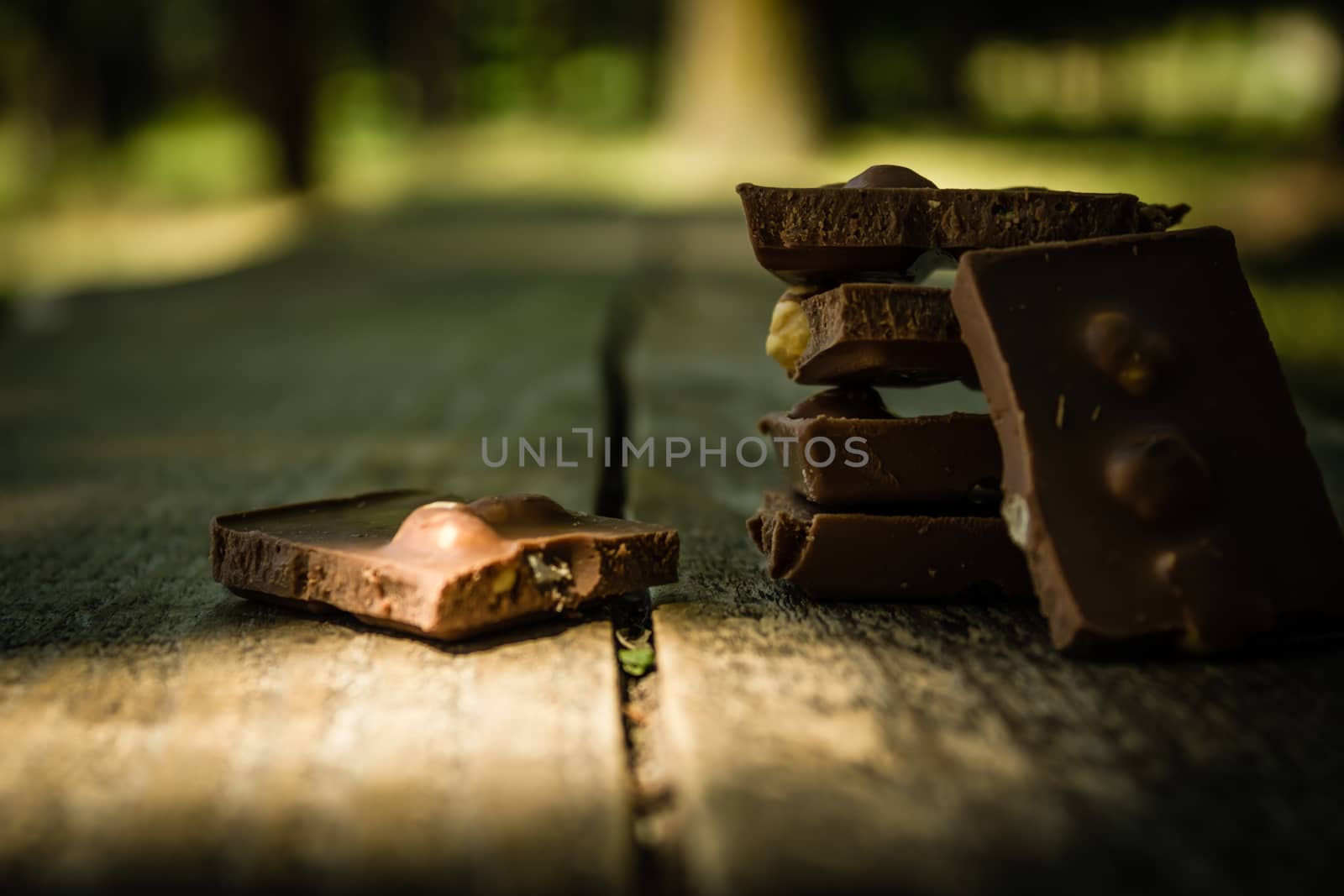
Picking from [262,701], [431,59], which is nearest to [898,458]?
[262,701]

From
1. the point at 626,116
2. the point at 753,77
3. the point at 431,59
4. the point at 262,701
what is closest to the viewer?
the point at 262,701

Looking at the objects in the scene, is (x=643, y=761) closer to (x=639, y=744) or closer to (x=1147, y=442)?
(x=639, y=744)

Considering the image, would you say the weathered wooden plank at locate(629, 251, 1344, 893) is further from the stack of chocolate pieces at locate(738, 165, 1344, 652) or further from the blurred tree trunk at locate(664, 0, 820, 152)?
the blurred tree trunk at locate(664, 0, 820, 152)

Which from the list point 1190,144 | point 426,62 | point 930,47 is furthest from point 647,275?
point 930,47

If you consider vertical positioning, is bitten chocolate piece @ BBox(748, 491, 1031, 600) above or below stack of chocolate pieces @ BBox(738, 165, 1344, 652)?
below

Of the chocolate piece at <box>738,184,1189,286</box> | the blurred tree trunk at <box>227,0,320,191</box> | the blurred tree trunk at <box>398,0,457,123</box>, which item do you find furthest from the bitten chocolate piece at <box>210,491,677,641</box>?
the blurred tree trunk at <box>398,0,457,123</box>

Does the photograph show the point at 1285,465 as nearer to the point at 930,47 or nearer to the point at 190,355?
the point at 190,355
